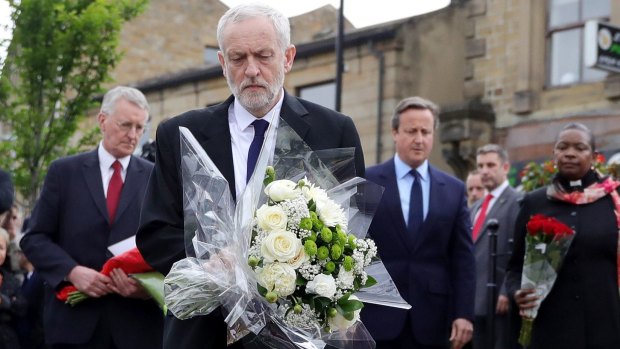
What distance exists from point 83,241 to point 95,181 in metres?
0.42

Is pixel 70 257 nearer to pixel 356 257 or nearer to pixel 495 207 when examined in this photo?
pixel 356 257

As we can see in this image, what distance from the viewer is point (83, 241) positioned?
7.58 m

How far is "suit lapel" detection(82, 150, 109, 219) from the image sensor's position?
762cm

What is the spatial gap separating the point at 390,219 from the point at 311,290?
371 centimetres

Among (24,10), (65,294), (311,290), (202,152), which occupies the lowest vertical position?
(65,294)

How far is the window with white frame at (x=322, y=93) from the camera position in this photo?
2444cm

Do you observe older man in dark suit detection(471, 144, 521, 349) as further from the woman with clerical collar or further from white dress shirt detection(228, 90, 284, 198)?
white dress shirt detection(228, 90, 284, 198)

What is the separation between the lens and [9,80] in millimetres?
14812

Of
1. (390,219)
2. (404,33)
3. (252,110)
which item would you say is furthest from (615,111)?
(252,110)

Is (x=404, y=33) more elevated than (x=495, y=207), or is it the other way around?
(x=404, y=33)

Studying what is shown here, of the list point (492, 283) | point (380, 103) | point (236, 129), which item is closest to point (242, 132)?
point (236, 129)

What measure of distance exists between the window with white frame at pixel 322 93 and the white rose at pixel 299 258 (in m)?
20.0

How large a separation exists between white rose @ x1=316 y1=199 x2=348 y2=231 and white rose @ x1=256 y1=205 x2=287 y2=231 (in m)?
→ 0.17

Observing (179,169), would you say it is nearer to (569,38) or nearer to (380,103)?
(569,38)
